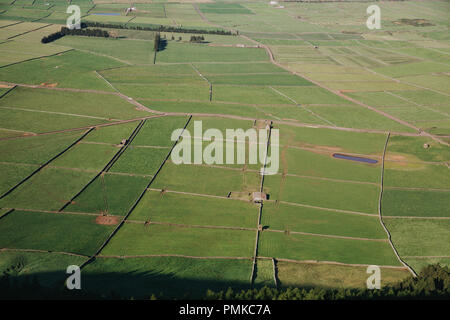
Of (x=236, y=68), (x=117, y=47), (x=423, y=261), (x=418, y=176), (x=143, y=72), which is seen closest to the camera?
(x=423, y=261)

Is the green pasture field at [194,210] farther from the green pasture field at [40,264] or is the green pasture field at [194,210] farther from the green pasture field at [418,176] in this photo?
the green pasture field at [418,176]

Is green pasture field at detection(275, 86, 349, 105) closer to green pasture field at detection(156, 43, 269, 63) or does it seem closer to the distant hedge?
green pasture field at detection(156, 43, 269, 63)

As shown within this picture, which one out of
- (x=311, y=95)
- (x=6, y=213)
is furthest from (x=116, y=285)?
(x=311, y=95)

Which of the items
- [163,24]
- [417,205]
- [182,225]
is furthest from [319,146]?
[163,24]

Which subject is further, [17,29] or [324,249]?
[17,29]

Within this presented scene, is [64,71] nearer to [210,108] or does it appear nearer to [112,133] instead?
[112,133]

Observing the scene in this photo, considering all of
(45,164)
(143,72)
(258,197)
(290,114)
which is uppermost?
(143,72)
